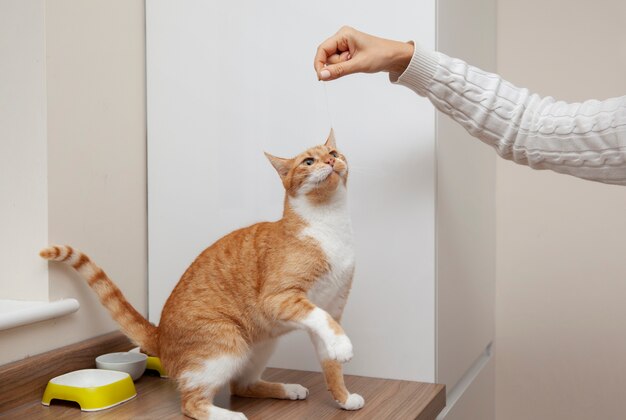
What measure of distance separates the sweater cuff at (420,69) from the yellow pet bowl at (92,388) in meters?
0.66

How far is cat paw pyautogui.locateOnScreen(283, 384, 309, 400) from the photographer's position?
41.6 inches

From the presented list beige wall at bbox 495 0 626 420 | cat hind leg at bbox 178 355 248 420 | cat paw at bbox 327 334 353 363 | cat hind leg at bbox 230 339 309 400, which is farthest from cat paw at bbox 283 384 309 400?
beige wall at bbox 495 0 626 420

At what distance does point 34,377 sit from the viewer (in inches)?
41.4

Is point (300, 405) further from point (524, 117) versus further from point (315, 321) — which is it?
point (524, 117)

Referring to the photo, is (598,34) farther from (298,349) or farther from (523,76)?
(298,349)

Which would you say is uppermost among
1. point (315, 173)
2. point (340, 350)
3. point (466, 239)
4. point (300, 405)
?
point (315, 173)

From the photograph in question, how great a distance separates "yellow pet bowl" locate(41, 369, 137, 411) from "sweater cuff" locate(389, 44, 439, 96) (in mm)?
664

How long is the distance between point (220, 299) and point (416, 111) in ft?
1.55

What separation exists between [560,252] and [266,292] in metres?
1.10

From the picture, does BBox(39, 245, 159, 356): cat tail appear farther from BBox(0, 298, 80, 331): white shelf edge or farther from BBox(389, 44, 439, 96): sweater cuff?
BBox(389, 44, 439, 96): sweater cuff

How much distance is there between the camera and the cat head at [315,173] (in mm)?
973

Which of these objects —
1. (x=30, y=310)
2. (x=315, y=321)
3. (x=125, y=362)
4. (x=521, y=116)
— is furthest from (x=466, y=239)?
(x=30, y=310)

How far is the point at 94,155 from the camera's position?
4.01ft

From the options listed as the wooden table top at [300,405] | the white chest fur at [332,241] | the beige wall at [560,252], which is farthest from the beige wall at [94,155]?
the beige wall at [560,252]
